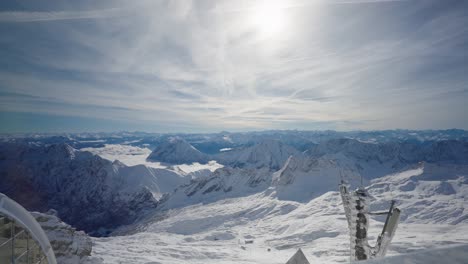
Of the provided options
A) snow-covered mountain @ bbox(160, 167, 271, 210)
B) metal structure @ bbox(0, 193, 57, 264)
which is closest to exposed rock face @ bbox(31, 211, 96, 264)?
metal structure @ bbox(0, 193, 57, 264)

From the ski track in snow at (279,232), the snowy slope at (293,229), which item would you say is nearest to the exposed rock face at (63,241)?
the snowy slope at (293,229)

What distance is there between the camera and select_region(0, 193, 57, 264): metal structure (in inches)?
377

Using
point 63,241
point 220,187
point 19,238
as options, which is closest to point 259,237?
point 63,241

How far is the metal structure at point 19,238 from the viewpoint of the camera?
9578 millimetres

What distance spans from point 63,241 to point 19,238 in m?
25.0

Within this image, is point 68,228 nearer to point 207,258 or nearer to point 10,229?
point 207,258

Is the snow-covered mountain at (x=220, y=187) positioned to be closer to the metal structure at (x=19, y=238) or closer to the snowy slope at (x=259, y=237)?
the snowy slope at (x=259, y=237)

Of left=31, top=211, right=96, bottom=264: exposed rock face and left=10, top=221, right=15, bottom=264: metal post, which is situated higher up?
left=10, top=221, right=15, bottom=264: metal post

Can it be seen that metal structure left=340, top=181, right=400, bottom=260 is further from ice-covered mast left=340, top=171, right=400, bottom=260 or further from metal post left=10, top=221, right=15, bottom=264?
metal post left=10, top=221, right=15, bottom=264

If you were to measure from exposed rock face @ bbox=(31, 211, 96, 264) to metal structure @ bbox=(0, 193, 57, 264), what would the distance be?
2284cm

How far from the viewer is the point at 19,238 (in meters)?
10.2

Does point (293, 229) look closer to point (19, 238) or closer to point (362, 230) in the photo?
point (362, 230)

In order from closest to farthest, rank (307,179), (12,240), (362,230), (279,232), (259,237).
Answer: (362,230), (12,240), (259,237), (279,232), (307,179)

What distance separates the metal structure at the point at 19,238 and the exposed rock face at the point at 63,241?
2284 cm
